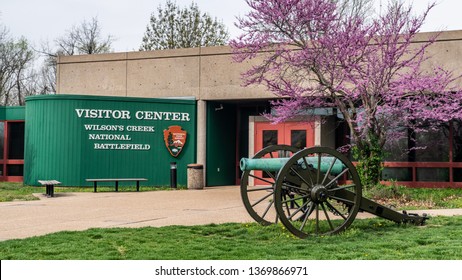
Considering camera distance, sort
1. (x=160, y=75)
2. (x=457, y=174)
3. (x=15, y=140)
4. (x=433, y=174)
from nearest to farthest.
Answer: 1. (x=457, y=174)
2. (x=433, y=174)
3. (x=160, y=75)
4. (x=15, y=140)

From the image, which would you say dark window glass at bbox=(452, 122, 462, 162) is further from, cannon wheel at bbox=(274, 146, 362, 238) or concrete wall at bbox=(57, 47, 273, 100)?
cannon wheel at bbox=(274, 146, 362, 238)

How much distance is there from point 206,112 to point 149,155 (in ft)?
9.29

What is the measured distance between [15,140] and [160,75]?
6.37 meters

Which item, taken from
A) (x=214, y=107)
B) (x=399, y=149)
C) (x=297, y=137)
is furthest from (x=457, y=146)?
(x=214, y=107)

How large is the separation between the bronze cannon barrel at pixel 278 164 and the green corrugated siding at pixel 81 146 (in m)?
13.4

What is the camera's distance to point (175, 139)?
23781mm

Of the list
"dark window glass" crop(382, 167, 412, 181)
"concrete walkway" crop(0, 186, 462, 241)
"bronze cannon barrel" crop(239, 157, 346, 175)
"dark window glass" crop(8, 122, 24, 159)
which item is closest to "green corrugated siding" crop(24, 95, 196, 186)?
"dark window glass" crop(8, 122, 24, 159)

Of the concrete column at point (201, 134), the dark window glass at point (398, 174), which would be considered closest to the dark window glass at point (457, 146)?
the dark window glass at point (398, 174)

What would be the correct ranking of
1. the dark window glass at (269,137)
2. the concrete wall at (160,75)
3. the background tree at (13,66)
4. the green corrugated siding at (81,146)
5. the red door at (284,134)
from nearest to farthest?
the green corrugated siding at (81,146), the red door at (284,134), the concrete wall at (160,75), the dark window glass at (269,137), the background tree at (13,66)

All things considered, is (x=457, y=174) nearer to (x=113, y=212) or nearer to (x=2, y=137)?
(x=113, y=212)

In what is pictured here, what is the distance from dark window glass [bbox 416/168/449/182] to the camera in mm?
22797

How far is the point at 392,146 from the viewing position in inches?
915

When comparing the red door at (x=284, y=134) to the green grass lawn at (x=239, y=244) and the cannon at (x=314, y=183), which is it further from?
the cannon at (x=314, y=183)

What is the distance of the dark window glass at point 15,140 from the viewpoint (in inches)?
1025
